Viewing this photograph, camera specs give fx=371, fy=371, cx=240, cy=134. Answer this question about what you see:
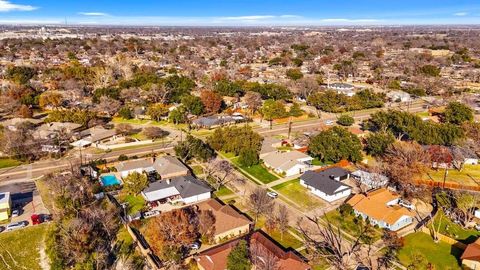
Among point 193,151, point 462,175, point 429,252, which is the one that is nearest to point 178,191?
point 193,151

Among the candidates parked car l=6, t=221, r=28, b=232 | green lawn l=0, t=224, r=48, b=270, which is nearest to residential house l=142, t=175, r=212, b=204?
green lawn l=0, t=224, r=48, b=270

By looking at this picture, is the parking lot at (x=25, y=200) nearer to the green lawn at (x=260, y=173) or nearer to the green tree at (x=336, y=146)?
the green lawn at (x=260, y=173)

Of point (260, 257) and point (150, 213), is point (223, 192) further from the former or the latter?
point (260, 257)

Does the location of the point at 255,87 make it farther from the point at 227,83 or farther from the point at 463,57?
the point at 463,57

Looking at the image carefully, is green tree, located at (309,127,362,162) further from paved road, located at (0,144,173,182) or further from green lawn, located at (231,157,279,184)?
paved road, located at (0,144,173,182)

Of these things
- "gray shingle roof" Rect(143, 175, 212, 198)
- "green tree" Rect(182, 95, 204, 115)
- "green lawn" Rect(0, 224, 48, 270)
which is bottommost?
"green lawn" Rect(0, 224, 48, 270)

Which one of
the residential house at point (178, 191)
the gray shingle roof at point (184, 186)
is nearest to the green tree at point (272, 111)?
the gray shingle roof at point (184, 186)

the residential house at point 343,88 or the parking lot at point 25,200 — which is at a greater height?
the residential house at point 343,88
